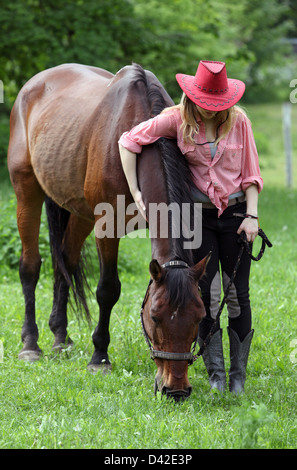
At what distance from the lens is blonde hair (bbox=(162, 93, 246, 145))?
3.74 meters

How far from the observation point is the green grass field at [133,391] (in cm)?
314

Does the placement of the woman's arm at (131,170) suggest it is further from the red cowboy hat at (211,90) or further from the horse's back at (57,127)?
the horse's back at (57,127)

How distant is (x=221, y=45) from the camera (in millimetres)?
22547

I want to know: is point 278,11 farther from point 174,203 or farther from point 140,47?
point 174,203

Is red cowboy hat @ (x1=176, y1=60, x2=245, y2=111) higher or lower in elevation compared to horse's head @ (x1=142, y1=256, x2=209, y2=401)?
higher

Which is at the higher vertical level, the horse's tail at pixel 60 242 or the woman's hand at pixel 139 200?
the woman's hand at pixel 139 200

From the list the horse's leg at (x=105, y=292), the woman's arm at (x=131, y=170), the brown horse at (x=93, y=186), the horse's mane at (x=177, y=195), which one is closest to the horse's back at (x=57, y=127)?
the brown horse at (x=93, y=186)

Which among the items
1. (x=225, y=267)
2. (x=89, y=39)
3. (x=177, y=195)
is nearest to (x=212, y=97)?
(x=177, y=195)

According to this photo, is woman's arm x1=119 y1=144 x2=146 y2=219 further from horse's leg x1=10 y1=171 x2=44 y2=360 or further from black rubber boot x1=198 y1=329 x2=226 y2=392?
horse's leg x1=10 y1=171 x2=44 y2=360

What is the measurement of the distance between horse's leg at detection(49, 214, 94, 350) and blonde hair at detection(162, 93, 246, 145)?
1785 mm

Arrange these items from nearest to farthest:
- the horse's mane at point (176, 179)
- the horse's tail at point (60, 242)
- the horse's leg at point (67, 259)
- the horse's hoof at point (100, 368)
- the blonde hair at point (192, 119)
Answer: the horse's mane at point (176, 179) → the blonde hair at point (192, 119) → the horse's hoof at point (100, 368) → the horse's leg at point (67, 259) → the horse's tail at point (60, 242)

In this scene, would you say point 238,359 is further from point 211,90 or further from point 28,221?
point 28,221

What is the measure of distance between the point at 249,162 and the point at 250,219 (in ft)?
1.10

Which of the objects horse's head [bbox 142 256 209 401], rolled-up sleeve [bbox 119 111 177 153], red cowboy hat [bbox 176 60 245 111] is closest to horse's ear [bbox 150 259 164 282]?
horse's head [bbox 142 256 209 401]
